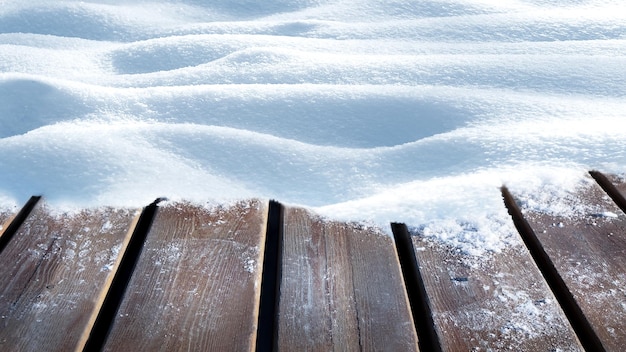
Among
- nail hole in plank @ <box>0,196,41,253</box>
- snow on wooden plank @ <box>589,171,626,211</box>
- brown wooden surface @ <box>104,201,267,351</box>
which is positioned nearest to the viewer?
brown wooden surface @ <box>104,201,267,351</box>

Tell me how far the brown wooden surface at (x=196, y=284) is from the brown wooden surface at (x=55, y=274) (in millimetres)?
57

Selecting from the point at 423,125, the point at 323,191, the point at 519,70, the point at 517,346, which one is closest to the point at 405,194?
the point at 323,191

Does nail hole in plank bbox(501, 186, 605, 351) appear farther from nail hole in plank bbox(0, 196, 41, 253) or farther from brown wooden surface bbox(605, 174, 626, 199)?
nail hole in plank bbox(0, 196, 41, 253)

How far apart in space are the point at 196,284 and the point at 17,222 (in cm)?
40

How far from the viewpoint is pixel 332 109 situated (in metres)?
1.60

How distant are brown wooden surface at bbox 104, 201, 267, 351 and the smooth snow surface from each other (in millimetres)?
98

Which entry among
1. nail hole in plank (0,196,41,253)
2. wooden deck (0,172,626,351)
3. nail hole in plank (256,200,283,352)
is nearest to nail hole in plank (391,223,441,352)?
wooden deck (0,172,626,351)

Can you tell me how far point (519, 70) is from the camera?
5.88 feet

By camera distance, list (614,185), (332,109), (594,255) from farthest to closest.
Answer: (332,109) → (614,185) → (594,255)

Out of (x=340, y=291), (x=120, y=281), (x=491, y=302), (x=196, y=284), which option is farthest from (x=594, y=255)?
(x=120, y=281)

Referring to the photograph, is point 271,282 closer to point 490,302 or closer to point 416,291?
point 416,291

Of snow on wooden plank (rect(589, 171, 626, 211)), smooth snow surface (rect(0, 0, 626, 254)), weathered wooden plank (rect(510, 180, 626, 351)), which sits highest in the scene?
weathered wooden plank (rect(510, 180, 626, 351))

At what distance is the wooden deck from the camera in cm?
95

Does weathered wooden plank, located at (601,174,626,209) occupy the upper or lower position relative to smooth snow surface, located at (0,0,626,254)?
upper
